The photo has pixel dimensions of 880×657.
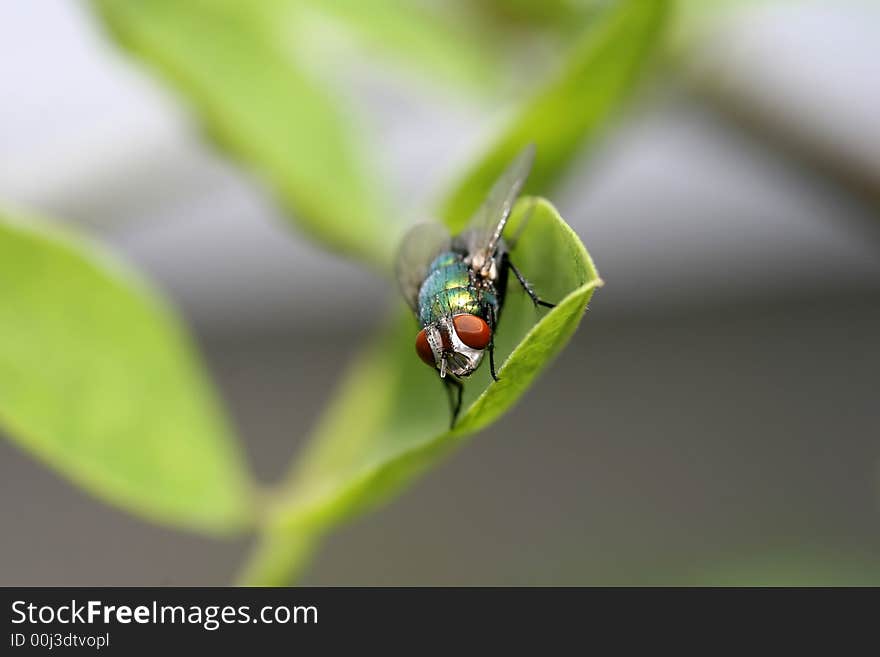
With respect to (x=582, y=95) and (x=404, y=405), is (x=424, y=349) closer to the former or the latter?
(x=404, y=405)

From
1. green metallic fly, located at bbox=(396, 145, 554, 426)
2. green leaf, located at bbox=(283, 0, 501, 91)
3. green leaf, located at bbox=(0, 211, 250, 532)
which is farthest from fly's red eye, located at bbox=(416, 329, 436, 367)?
green leaf, located at bbox=(283, 0, 501, 91)

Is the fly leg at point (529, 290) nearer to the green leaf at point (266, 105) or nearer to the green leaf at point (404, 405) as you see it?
the green leaf at point (404, 405)

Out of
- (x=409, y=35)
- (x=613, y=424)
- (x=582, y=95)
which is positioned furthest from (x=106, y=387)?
(x=613, y=424)

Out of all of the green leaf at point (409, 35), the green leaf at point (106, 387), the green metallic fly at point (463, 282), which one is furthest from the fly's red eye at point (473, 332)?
the green leaf at point (409, 35)

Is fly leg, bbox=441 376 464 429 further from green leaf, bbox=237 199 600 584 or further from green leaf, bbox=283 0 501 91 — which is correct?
green leaf, bbox=283 0 501 91
